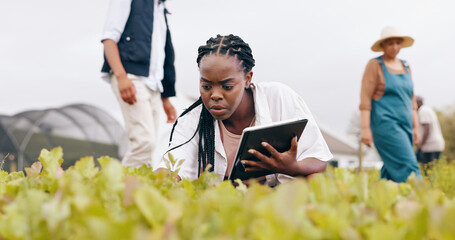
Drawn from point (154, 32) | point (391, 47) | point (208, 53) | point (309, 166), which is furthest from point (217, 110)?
point (391, 47)

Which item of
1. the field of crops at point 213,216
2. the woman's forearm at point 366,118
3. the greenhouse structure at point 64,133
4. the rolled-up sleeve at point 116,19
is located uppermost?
the rolled-up sleeve at point 116,19

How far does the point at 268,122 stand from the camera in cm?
248

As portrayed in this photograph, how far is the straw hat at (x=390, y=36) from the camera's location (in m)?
4.98

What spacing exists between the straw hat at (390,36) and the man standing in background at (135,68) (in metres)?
2.75

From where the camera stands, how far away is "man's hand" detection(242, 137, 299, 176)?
205 cm

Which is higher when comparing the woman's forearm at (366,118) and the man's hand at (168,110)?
the man's hand at (168,110)

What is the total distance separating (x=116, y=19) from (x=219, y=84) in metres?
1.80

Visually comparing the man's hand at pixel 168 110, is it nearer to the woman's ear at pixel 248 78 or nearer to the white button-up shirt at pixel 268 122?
the white button-up shirt at pixel 268 122

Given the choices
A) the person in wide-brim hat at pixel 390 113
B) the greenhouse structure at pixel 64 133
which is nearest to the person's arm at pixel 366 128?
the person in wide-brim hat at pixel 390 113

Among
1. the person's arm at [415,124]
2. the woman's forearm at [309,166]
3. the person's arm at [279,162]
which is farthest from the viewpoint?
the person's arm at [415,124]

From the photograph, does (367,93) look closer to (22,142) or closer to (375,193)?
(375,193)

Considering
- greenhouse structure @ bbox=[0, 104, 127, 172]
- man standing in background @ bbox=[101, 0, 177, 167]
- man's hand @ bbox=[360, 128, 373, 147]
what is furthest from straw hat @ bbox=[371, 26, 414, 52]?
greenhouse structure @ bbox=[0, 104, 127, 172]

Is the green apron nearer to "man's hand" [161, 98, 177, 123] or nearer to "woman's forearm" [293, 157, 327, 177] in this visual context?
"man's hand" [161, 98, 177, 123]

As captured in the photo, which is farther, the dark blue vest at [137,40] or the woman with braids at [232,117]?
the dark blue vest at [137,40]
